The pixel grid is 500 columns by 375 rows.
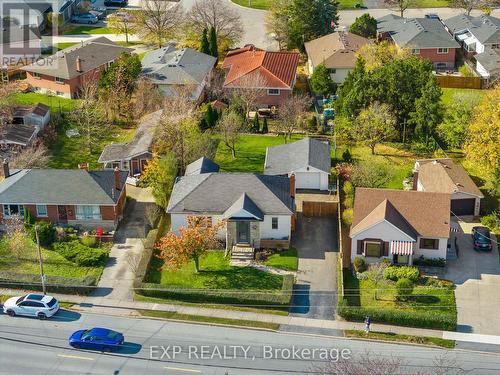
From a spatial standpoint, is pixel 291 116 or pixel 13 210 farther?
pixel 291 116

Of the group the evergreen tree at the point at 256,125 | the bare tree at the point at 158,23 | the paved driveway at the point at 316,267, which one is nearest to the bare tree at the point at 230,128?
the evergreen tree at the point at 256,125

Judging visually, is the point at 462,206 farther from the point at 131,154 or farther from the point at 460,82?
the point at 460,82

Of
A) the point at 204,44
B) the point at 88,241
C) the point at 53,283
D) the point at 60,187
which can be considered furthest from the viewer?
the point at 204,44

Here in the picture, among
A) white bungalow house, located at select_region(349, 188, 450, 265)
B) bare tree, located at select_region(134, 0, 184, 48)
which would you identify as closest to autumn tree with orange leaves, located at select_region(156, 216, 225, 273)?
white bungalow house, located at select_region(349, 188, 450, 265)

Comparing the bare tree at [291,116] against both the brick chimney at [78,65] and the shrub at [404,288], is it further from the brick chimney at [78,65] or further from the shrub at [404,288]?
the shrub at [404,288]

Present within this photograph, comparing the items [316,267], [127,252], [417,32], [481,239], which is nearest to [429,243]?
[481,239]

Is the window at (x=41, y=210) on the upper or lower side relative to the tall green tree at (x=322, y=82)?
lower

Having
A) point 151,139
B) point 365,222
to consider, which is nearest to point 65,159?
point 151,139
